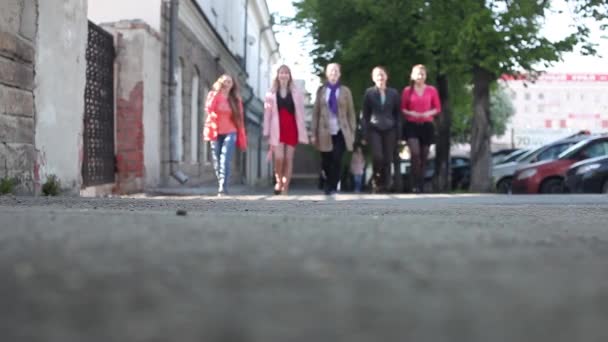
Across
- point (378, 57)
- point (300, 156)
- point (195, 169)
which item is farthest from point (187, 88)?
point (300, 156)

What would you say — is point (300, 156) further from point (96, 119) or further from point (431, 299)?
point (431, 299)

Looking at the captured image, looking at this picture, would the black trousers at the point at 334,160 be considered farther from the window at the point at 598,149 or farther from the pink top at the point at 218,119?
the window at the point at 598,149

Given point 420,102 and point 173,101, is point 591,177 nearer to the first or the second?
point 420,102

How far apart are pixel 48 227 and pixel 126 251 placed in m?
0.81

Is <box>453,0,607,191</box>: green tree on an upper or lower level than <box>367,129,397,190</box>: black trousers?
upper

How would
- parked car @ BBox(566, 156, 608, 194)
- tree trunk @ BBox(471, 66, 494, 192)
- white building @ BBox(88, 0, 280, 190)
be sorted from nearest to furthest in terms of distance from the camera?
parked car @ BBox(566, 156, 608, 194)
white building @ BBox(88, 0, 280, 190)
tree trunk @ BBox(471, 66, 494, 192)

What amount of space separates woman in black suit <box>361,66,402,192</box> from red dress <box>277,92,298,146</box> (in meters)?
1.16

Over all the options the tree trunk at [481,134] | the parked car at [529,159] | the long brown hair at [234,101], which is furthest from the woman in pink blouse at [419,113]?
the tree trunk at [481,134]

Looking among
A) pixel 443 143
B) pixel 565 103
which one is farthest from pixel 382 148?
pixel 565 103

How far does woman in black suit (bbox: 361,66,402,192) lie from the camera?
10.5 meters

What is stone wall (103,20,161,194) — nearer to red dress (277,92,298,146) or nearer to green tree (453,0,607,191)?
red dress (277,92,298,146)

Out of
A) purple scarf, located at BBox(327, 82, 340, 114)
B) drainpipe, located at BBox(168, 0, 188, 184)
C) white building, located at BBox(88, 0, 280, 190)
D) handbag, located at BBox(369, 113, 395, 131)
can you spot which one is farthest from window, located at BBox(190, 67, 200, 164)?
purple scarf, located at BBox(327, 82, 340, 114)

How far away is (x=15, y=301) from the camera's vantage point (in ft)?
4.63

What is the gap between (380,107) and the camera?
34.5ft
